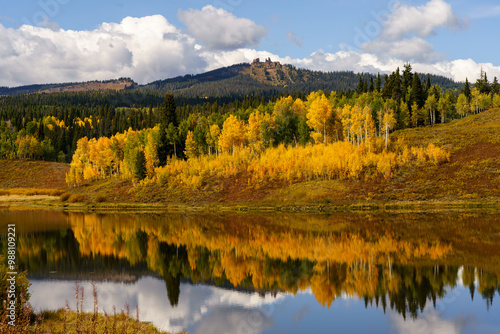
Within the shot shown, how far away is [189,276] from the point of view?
26.5 meters

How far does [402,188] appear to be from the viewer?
7225 centimetres

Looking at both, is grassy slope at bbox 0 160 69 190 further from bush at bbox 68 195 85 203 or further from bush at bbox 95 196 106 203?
bush at bbox 95 196 106 203

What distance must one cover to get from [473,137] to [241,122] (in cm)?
5354

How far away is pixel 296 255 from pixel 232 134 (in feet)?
227

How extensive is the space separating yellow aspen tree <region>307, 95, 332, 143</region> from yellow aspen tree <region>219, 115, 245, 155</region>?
56.0 ft

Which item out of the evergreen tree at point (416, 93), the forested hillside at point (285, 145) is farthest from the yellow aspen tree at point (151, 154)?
the evergreen tree at point (416, 93)

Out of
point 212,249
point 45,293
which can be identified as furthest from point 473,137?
point 45,293

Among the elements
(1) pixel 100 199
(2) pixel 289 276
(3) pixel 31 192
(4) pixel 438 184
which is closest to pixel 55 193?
(3) pixel 31 192

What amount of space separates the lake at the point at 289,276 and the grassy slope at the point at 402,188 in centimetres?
2371

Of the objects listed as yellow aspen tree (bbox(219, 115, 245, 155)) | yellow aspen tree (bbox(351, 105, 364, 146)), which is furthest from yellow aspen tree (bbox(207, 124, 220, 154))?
yellow aspen tree (bbox(351, 105, 364, 146))

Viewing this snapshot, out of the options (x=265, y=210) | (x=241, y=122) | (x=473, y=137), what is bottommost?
(x=265, y=210)

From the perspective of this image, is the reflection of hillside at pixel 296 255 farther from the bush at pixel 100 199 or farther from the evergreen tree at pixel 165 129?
the evergreen tree at pixel 165 129

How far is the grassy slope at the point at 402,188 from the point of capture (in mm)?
68625

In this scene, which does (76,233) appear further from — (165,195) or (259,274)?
(165,195)
